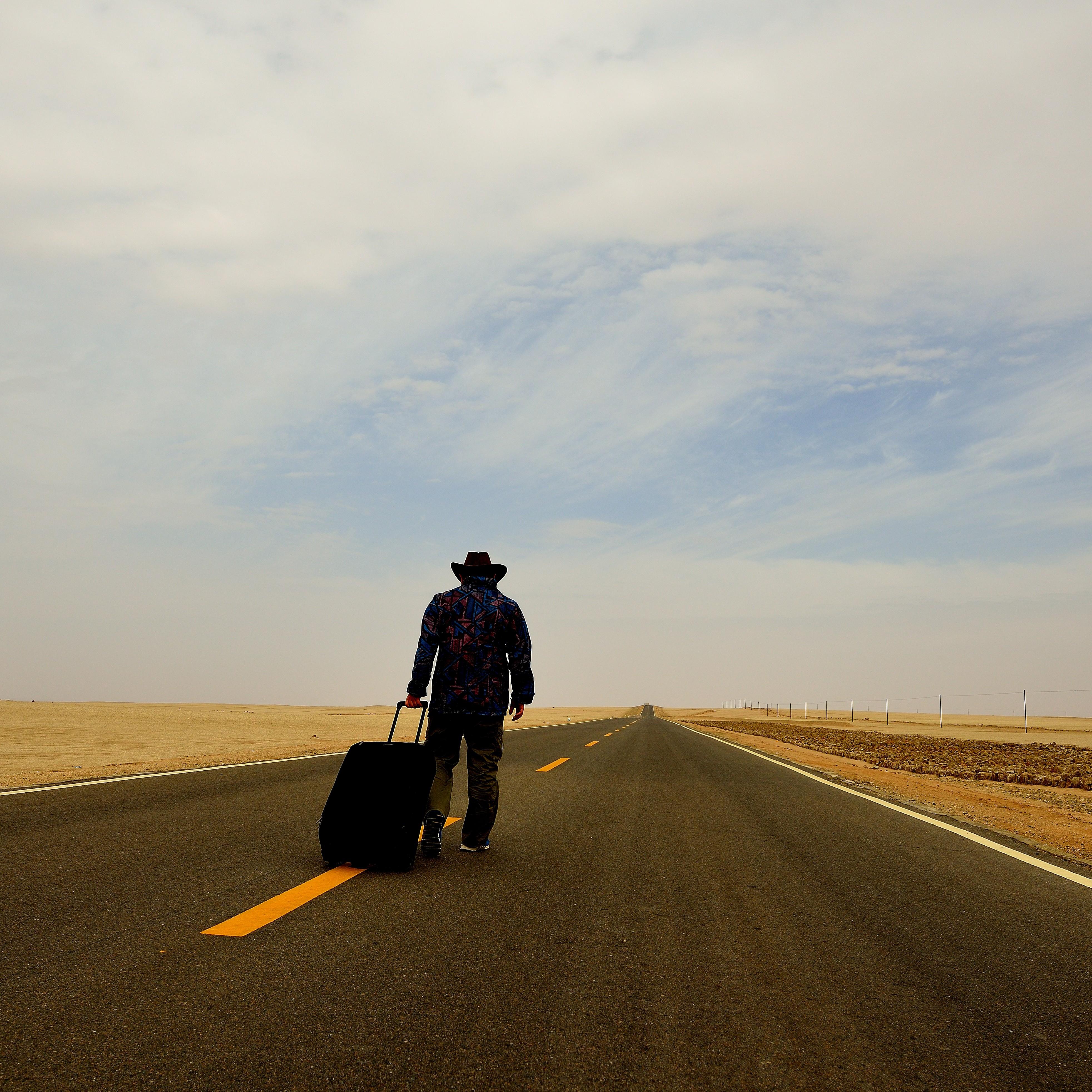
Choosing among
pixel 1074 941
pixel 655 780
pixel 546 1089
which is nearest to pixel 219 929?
pixel 546 1089

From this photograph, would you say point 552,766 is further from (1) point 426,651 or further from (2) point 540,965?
(2) point 540,965

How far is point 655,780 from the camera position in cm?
1102

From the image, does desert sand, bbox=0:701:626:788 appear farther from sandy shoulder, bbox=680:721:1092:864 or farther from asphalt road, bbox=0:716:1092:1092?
sandy shoulder, bbox=680:721:1092:864

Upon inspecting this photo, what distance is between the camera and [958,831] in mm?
7375

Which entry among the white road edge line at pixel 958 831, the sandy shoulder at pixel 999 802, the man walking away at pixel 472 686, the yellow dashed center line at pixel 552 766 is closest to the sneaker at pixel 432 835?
the man walking away at pixel 472 686

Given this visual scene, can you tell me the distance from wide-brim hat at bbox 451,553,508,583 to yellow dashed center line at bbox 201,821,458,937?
2.19 m

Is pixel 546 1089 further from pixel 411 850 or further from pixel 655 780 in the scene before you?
pixel 655 780

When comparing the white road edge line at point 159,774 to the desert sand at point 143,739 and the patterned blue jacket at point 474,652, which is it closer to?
the desert sand at point 143,739

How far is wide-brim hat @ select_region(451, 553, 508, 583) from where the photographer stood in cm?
577

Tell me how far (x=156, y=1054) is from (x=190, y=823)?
4.23 m

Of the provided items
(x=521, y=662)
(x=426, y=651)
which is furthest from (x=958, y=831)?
(x=426, y=651)

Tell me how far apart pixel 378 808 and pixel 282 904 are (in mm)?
991

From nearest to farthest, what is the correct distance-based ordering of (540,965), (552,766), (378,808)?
1. (540,965)
2. (378,808)
3. (552,766)

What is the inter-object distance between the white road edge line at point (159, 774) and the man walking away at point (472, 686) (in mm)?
4820
